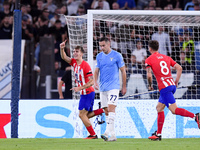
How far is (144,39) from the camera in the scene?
13.9 metres

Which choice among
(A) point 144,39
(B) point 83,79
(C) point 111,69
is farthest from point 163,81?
Result: (A) point 144,39

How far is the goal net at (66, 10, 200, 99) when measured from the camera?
1286cm

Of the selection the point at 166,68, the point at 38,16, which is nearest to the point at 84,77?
the point at 166,68

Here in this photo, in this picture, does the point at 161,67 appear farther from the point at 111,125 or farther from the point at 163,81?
the point at 111,125

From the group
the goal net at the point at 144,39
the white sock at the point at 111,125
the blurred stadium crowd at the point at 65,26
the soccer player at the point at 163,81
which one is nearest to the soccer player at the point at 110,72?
the white sock at the point at 111,125

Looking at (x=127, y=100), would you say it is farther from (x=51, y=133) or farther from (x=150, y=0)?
(x=150, y=0)

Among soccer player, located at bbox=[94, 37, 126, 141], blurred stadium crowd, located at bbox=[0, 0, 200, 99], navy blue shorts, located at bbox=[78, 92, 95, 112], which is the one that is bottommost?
navy blue shorts, located at bbox=[78, 92, 95, 112]

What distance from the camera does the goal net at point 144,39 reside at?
1286 cm

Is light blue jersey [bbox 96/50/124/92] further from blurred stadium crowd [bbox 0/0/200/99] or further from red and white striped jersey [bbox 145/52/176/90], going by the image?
blurred stadium crowd [bbox 0/0/200/99]

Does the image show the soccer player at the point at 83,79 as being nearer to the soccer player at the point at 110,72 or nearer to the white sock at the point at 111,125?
the soccer player at the point at 110,72

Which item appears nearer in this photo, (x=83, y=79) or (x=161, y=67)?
(x=161, y=67)

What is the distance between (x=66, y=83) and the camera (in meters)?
13.0

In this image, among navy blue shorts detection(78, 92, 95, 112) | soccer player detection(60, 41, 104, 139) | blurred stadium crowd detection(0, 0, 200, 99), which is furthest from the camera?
blurred stadium crowd detection(0, 0, 200, 99)

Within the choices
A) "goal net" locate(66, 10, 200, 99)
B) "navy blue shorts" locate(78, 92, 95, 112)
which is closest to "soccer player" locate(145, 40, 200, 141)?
"navy blue shorts" locate(78, 92, 95, 112)
